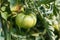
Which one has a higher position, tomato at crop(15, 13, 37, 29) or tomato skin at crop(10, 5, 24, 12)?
tomato skin at crop(10, 5, 24, 12)

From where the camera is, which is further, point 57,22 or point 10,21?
point 57,22

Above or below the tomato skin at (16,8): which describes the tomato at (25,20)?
below

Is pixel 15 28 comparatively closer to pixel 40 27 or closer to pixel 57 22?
pixel 40 27

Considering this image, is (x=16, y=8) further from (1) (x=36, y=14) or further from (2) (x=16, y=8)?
(1) (x=36, y=14)

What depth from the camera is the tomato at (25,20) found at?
1125 millimetres

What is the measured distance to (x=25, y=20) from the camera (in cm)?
113

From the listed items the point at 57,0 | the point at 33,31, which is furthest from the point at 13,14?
the point at 57,0

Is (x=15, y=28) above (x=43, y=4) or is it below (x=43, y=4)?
below

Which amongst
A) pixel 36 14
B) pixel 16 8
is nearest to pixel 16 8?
pixel 16 8

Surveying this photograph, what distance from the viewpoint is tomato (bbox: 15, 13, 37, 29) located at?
112cm

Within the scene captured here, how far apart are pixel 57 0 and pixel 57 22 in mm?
142

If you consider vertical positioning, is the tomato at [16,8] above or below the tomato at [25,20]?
above

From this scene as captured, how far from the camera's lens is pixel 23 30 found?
1.20 metres

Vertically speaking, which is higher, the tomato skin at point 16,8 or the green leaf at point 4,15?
the tomato skin at point 16,8
